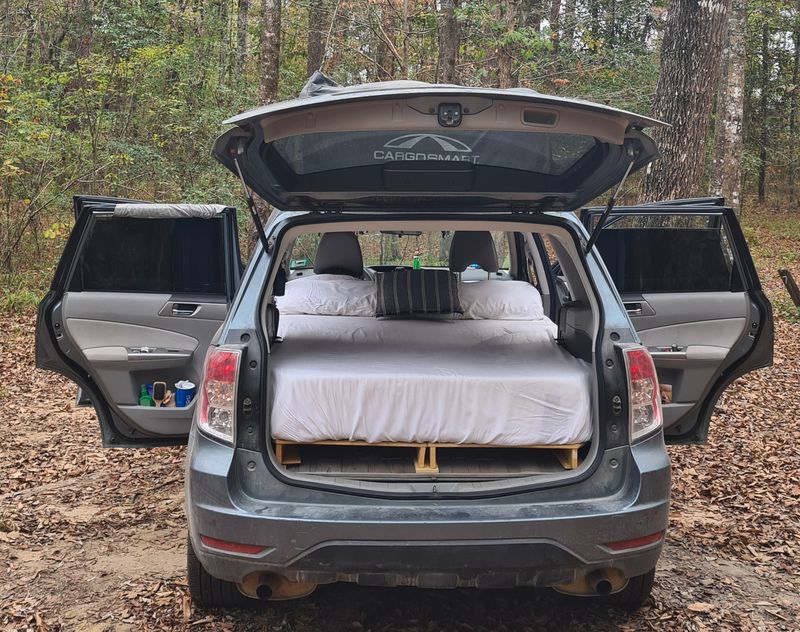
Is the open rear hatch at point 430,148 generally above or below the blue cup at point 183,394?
above

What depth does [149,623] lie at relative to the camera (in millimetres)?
3551

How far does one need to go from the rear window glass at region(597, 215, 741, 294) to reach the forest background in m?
3.60

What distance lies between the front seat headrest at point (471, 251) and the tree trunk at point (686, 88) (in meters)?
3.43

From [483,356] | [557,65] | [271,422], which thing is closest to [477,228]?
[483,356]

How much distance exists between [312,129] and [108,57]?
14.9m

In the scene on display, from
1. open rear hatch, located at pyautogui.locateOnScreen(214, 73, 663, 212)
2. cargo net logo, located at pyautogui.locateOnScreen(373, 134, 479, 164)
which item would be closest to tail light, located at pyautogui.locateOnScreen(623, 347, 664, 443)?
open rear hatch, located at pyautogui.locateOnScreen(214, 73, 663, 212)

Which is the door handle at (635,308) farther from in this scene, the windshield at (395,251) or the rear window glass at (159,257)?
the rear window glass at (159,257)

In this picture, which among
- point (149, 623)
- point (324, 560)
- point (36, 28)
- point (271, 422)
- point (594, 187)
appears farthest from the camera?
point (36, 28)

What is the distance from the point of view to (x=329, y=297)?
5859 mm

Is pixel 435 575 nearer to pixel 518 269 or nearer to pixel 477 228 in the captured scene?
pixel 477 228

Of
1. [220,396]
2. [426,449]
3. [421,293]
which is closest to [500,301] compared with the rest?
[421,293]

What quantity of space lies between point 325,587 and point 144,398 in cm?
157

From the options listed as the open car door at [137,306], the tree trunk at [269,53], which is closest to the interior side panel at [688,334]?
the open car door at [137,306]

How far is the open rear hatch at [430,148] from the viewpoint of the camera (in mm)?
2930
